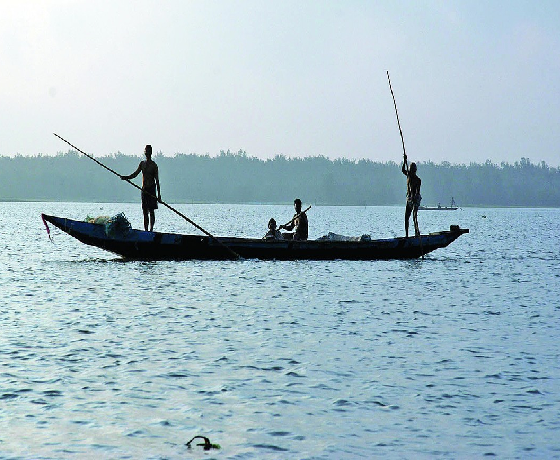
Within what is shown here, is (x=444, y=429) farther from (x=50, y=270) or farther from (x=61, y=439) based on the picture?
(x=50, y=270)

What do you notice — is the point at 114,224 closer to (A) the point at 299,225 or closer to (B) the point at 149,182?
(B) the point at 149,182

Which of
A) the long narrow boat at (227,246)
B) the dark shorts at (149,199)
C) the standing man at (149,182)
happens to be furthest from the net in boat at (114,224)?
the dark shorts at (149,199)

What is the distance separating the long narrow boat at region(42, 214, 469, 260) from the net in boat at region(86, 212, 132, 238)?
0.15 ft

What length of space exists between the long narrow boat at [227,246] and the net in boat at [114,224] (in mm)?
45

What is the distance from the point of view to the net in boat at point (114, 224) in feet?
78.3

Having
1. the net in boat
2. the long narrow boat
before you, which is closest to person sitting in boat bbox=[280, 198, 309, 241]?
the long narrow boat

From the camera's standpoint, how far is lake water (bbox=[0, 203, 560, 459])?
8125mm

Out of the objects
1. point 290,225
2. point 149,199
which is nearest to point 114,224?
point 149,199

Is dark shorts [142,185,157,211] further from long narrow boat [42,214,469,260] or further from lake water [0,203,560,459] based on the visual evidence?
lake water [0,203,560,459]

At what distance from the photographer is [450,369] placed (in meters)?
11.4

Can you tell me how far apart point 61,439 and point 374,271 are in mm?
19529

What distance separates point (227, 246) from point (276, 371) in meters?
15.2

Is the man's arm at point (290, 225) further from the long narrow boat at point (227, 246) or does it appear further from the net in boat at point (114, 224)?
the net in boat at point (114, 224)

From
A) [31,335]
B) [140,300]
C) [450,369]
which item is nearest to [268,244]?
[140,300]
